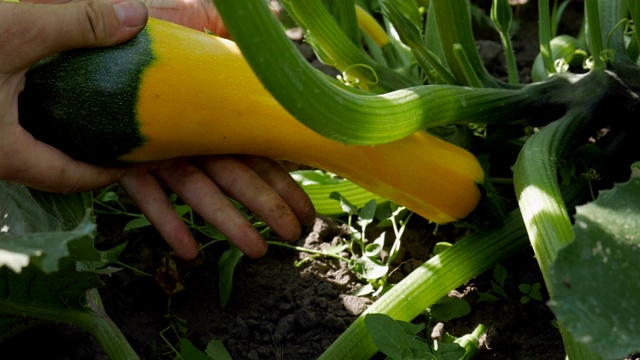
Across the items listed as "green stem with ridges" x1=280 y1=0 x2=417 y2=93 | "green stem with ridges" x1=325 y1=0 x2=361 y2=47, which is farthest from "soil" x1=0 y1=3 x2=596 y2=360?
"green stem with ridges" x1=325 y1=0 x2=361 y2=47

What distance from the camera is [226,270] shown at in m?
2.02

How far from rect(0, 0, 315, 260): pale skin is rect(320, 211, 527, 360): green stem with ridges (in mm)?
263

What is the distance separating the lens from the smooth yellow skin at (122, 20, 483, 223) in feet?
5.68

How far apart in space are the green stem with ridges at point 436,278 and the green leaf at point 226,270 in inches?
13.7

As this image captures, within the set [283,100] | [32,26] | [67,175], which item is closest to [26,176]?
[67,175]

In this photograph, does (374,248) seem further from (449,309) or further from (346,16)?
(346,16)

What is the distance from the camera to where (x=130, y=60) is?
1709 mm

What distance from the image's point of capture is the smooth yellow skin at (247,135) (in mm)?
1731

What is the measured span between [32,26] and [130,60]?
201 mm

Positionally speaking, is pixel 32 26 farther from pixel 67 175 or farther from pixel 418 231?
pixel 418 231

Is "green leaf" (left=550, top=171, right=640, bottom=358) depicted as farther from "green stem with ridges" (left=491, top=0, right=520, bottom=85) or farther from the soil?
"green stem with ridges" (left=491, top=0, right=520, bottom=85)

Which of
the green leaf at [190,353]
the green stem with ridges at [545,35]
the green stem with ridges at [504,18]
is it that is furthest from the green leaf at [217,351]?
the green stem with ridges at [545,35]

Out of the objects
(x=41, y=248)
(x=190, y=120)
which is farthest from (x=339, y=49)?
(x=41, y=248)

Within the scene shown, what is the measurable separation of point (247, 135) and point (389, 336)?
1.74 ft
